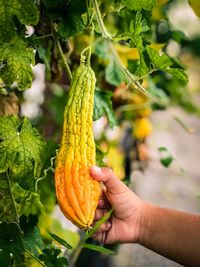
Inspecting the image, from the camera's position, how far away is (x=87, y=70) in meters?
1.10

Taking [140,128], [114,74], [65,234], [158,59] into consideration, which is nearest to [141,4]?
[158,59]

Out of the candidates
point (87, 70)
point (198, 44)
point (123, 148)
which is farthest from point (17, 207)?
point (198, 44)

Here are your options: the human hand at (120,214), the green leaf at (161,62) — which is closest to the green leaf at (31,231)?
the human hand at (120,214)

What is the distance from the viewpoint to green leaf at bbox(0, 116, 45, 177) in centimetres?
109

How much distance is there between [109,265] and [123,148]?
1.39 m

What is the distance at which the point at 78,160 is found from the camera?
3.48 feet

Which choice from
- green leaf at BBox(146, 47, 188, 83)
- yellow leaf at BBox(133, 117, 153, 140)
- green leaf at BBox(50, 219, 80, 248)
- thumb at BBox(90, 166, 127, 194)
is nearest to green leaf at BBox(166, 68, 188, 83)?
green leaf at BBox(146, 47, 188, 83)

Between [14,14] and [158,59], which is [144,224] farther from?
[14,14]

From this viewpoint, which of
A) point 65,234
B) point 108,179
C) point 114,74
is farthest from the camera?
point 65,234

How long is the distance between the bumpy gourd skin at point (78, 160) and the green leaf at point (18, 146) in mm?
69

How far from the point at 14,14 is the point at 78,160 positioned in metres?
0.31

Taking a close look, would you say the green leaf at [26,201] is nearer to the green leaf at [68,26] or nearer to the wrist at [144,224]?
the wrist at [144,224]

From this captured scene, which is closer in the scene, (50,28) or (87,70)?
(87,70)

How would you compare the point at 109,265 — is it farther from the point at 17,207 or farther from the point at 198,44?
the point at 198,44
